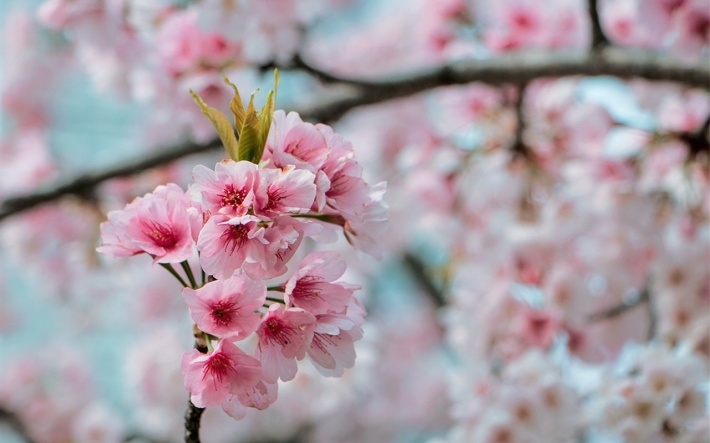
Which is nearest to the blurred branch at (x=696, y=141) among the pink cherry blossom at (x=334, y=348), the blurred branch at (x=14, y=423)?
the pink cherry blossom at (x=334, y=348)

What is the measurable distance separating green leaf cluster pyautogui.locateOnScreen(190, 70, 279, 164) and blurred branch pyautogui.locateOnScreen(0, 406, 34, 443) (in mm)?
2280

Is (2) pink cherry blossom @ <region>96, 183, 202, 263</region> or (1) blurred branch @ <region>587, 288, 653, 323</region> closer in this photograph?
(2) pink cherry blossom @ <region>96, 183, 202, 263</region>

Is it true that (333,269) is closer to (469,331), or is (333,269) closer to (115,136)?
(469,331)

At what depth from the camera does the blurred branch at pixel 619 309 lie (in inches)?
56.2

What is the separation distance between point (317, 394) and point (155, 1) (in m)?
0.86

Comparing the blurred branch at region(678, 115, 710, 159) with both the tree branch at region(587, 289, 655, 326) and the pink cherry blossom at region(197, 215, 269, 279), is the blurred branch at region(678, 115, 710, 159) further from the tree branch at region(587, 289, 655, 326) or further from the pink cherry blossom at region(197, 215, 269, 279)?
the pink cherry blossom at region(197, 215, 269, 279)

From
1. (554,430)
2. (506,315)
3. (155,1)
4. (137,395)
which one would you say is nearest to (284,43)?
(155,1)

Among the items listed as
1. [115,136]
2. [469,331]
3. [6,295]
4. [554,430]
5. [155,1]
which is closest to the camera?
[554,430]

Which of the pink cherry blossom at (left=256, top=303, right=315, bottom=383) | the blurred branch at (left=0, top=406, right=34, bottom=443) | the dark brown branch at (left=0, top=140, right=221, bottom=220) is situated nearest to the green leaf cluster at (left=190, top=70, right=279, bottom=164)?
the pink cherry blossom at (left=256, top=303, right=315, bottom=383)

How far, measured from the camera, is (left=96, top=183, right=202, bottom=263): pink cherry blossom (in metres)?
0.51

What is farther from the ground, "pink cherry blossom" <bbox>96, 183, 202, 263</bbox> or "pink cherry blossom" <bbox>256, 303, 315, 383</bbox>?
"pink cherry blossom" <bbox>96, 183, 202, 263</bbox>

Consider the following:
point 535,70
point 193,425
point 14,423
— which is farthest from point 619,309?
point 14,423

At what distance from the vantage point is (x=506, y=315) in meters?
1.37

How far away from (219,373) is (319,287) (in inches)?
3.4
